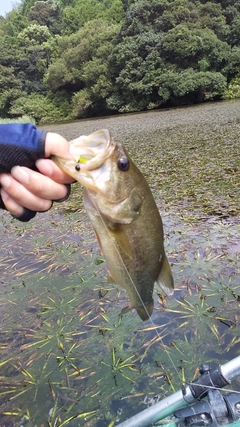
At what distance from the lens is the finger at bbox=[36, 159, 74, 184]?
1394 mm

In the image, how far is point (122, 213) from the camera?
156 cm

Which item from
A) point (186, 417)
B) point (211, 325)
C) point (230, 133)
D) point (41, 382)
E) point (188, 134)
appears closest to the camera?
point (186, 417)

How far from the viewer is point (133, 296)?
189cm

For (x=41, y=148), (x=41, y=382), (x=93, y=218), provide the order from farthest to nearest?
1. (x=41, y=382)
2. (x=93, y=218)
3. (x=41, y=148)

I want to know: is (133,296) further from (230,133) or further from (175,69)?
(175,69)

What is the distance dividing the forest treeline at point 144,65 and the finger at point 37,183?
27.9 m

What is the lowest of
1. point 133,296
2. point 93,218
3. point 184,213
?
point 184,213

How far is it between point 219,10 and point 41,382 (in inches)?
1373

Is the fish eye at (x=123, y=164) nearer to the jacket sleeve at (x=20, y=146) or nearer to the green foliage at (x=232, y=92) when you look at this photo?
the jacket sleeve at (x=20, y=146)

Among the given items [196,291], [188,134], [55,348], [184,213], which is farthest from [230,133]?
[55,348]

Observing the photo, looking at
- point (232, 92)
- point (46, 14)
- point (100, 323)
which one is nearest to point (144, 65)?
point (232, 92)

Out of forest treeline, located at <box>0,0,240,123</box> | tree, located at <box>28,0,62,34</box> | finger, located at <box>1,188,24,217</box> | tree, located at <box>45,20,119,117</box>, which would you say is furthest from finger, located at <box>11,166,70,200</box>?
tree, located at <box>28,0,62,34</box>

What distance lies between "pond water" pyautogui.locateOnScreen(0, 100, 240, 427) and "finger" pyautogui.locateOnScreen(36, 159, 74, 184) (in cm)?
181

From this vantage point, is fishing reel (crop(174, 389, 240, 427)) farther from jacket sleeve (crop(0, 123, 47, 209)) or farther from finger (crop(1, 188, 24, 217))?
jacket sleeve (crop(0, 123, 47, 209))
